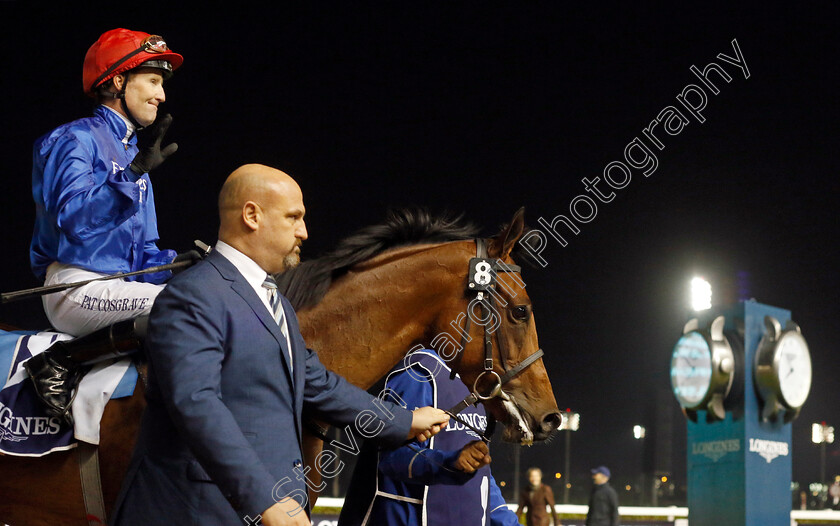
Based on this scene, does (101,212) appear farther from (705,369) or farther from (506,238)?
(705,369)

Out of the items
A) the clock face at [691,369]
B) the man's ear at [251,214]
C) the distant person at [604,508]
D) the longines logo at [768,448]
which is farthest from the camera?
the distant person at [604,508]

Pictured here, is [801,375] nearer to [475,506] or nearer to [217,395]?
[475,506]

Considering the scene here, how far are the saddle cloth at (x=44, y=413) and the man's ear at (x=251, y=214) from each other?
89 centimetres

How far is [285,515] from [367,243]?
1559mm

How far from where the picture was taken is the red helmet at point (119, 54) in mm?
2994

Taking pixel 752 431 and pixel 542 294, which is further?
pixel 542 294

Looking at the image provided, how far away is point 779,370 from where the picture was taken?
8523 mm

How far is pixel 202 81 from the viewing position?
9242mm

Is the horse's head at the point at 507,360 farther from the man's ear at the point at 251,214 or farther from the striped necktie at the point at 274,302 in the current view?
the man's ear at the point at 251,214

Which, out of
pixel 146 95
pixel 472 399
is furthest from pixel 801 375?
pixel 146 95

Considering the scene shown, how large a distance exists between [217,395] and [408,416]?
0.72 meters

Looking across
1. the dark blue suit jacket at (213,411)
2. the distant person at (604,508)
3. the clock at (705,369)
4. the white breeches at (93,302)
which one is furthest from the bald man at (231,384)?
the distant person at (604,508)

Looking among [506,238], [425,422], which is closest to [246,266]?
[425,422]

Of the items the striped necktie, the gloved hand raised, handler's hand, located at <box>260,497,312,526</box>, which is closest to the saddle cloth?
the gloved hand raised
